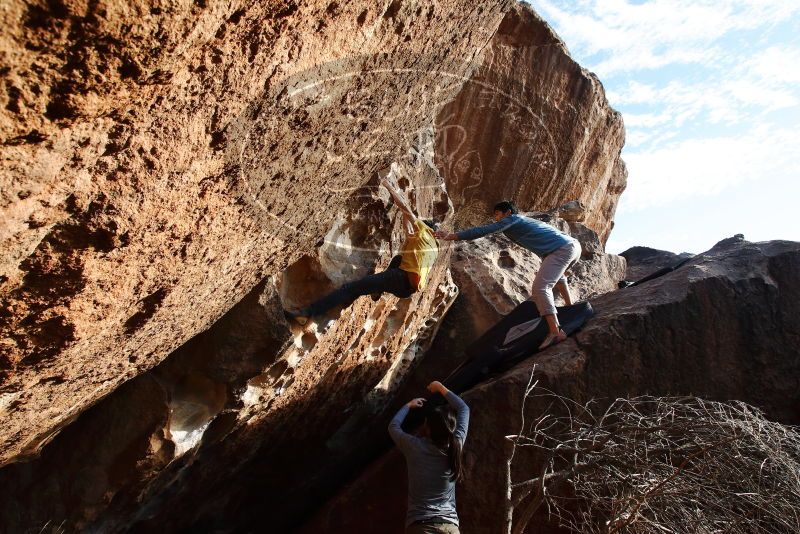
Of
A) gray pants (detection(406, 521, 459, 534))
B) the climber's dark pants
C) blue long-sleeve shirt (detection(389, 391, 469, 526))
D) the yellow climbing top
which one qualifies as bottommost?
gray pants (detection(406, 521, 459, 534))

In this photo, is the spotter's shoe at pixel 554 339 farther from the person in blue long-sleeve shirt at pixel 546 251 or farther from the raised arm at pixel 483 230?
the raised arm at pixel 483 230

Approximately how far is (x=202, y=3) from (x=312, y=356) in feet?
11.8

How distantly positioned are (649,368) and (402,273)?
8.17ft

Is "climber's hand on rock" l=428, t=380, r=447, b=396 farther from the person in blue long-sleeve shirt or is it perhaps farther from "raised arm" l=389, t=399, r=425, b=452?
the person in blue long-sleeve shirt

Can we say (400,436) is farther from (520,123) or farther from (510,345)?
(520,123)

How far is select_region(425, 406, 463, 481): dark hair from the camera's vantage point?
3.69 m

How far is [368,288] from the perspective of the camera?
4.72m

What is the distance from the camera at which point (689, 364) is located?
208 inches

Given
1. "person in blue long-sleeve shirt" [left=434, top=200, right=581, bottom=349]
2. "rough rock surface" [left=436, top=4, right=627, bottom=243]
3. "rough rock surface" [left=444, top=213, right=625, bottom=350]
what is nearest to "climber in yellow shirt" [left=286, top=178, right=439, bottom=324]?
"person in blue long-sleeve shirt" [left=434, top=200, right=581, bottom=349]

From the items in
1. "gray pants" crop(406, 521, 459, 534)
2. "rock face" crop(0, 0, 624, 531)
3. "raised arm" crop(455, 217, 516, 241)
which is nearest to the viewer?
"rock face" crop(0, 0, 624, 531)

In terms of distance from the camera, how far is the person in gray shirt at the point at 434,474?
3490 mm

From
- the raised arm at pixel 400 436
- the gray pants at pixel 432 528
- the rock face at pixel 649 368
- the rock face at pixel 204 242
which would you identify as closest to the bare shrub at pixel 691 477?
the gray pants at pixel 432 528

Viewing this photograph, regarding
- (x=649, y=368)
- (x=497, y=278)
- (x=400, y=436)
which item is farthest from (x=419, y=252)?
(x=497, y=278)

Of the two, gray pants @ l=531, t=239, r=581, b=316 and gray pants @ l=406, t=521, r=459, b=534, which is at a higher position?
gray pants @ l=531, t=239, r=581, b=316
